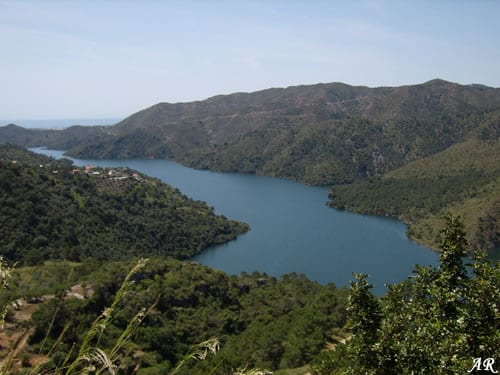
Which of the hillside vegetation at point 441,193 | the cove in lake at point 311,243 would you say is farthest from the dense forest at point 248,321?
the hillside vegetation at point 441,193

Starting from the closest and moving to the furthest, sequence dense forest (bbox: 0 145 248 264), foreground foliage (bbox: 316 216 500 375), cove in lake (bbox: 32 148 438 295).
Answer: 1. foreground foliage (bbox: 316 216 500 375)
2. dense forest (bbox: 0 145 248 264)
3. cove in lake (bbox: 32 148 438 295)

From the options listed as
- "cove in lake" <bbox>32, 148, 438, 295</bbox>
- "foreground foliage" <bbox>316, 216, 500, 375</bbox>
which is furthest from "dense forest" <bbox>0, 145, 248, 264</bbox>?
"foreground foliage" <bbox>316, 216, 500, 375</bbox>

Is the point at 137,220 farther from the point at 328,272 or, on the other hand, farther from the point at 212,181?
the point at 212,181

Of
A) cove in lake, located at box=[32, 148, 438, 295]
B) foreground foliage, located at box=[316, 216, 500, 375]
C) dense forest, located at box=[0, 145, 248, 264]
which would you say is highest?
foreground foliage, located at box=[316, 216, 500, 375]

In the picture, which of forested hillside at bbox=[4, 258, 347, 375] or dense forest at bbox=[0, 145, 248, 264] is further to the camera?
dense forest at bbox=[0, 145, 248, 264]

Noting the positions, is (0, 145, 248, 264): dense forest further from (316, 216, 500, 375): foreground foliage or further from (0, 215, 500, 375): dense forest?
(316, 216, 500, 375): foreground foliage

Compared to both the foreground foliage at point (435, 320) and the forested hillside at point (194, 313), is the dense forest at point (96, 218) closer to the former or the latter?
the forested hillside at point (194, 313)

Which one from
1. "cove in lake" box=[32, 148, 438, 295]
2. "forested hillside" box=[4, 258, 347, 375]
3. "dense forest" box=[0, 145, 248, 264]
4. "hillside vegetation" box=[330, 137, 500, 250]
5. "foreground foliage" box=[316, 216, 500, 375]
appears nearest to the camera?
"foreground foliage" box=[316, 216, 500, 375]

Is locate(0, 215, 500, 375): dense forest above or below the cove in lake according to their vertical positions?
above
